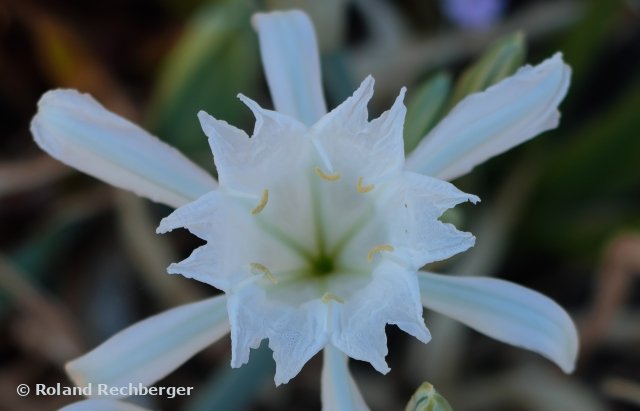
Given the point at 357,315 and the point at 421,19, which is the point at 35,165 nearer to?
the point at 421,19

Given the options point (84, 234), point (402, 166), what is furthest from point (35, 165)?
point (402, 166)

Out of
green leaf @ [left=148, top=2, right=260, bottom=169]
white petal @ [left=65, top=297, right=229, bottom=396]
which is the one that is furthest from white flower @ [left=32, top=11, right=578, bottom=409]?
green leaf @ [left=148, top=2, right=260, bottom=169]

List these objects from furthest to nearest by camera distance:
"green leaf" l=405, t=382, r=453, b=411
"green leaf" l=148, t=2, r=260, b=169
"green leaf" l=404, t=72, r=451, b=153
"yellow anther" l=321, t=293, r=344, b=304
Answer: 1. "green leaf" l=148, t=2, r=260, b=169
2. "green leaf" l=404, t=72, r=451, b=153
3. "yellow anther" l=321, t=293, r=344, b=304
4. "green leaf" l=405, t=382, r=453, b=411

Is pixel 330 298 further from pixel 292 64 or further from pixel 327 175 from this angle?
pixel 292 64

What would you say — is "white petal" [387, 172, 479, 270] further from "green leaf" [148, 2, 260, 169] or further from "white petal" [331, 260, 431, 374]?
"green leaf" [148, 2, 260, 169]

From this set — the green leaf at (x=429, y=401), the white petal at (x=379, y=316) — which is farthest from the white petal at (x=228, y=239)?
the green leaf at (x=429, y=401)

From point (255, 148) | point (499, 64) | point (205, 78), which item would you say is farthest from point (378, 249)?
point (205, 78)
